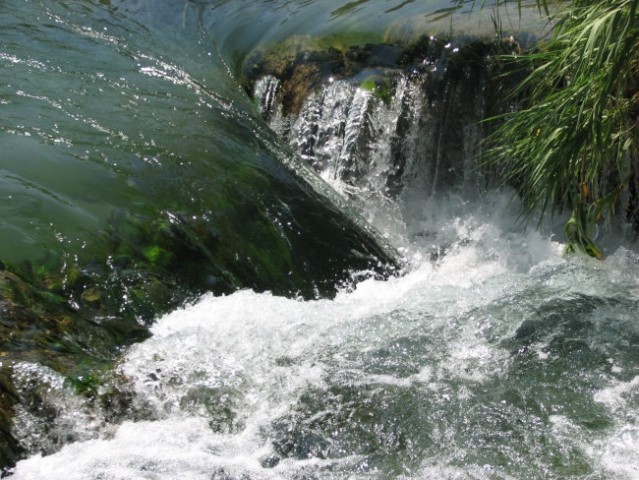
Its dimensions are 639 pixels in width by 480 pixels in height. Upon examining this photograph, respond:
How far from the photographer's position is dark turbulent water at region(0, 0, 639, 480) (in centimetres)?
340

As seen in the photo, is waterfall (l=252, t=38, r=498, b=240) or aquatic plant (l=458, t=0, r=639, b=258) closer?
aquatic plant (l=458, t=0, r=639, b=258)

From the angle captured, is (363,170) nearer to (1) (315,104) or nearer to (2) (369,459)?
(1) (315,104)

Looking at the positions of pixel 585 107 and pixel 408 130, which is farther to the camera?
pixel 408 130

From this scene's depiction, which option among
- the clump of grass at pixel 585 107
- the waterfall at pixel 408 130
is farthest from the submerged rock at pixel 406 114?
the clump of grass at pixel 585 107

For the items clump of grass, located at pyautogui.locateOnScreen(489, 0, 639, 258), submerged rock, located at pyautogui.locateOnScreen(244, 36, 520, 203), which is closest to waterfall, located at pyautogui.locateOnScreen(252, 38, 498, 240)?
submerged rock, located at pyautogui.locateOnScreen(244, 36, 520, 203)

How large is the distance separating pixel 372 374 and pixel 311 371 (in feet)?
0.89

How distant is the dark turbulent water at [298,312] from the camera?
3402mm

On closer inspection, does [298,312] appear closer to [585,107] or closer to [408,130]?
[585,107]

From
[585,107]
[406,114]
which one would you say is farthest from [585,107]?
[406,114]

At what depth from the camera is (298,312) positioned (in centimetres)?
455

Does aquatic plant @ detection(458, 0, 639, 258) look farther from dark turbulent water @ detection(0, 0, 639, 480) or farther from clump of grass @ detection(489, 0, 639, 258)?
dark turbulent water @ detection(0, 0, 639, 480)

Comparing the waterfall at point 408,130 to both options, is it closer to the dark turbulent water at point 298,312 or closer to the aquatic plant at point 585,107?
the dark turbulent water at point 298,312

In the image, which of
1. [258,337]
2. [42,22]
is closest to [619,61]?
[258,337]

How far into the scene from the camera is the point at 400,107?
21.3ft
